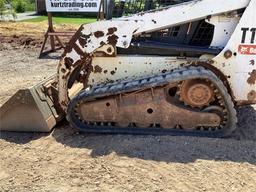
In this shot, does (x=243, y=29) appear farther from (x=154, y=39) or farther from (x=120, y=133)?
(x=120, y=133)

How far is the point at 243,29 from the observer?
5352 millimetres

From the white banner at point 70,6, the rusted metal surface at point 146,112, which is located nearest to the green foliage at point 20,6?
the white banner at point 70,6

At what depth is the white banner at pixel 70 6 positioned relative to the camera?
13.0m

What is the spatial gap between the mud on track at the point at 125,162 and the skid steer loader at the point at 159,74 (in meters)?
0.21

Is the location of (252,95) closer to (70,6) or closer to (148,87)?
(148,87)

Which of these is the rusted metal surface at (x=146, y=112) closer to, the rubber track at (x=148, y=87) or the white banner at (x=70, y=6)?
the rubber track at (x=148, y=87)

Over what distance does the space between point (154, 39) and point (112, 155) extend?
5.66 feet

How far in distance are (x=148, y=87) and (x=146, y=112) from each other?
34 centimetres

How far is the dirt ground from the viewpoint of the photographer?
14.6 ft

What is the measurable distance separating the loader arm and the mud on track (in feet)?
2.72

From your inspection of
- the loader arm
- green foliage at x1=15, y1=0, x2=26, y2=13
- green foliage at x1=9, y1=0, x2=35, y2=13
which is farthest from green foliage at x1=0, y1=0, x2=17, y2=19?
the loader arm

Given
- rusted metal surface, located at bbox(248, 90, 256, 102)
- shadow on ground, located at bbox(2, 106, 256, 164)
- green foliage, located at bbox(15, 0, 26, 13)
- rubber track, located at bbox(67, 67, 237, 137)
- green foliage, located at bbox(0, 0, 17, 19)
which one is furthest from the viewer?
green foliage, located at bbox(15, 0, 26, 13)

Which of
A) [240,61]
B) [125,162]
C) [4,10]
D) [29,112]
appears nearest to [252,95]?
[240,61]

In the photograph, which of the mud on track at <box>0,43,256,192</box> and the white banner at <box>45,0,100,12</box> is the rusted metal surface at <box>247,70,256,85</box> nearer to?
the mud on track at <box>0,43,256,192</box>
